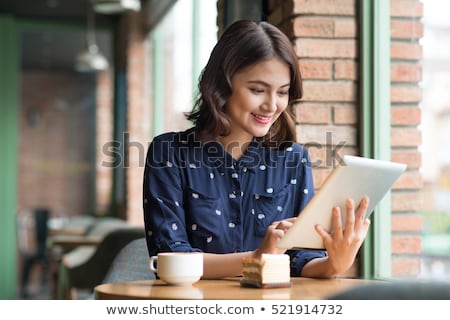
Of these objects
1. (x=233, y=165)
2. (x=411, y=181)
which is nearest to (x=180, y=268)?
(x=233, y=165)

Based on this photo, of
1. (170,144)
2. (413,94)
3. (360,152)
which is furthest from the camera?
(360,152)

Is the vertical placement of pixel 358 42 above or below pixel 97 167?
above

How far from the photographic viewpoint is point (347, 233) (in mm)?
1673

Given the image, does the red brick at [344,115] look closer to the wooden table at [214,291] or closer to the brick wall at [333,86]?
the brick wall at [333,86]

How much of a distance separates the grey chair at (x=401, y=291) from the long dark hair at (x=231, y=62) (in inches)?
43.5

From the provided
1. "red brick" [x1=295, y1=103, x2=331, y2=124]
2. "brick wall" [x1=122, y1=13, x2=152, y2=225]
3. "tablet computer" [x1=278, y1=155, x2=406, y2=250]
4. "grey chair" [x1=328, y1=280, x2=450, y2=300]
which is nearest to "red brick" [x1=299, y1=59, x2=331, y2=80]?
"red brick" [x1=295, y1=103, x2=331, y2=124]

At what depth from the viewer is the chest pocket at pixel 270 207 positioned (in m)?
1.99

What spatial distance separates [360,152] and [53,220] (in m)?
5.45

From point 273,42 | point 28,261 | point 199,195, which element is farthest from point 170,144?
point 28,261

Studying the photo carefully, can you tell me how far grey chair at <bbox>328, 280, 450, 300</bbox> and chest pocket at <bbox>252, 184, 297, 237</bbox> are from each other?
1075mm

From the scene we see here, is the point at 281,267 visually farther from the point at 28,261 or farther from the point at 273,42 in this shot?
the point at 28,261

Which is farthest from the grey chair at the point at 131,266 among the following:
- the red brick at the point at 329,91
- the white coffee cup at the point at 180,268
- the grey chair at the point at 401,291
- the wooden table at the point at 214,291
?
the grey chair at the point at 401,291

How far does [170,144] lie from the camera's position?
198 centimetres

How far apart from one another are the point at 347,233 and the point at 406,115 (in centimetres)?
108
